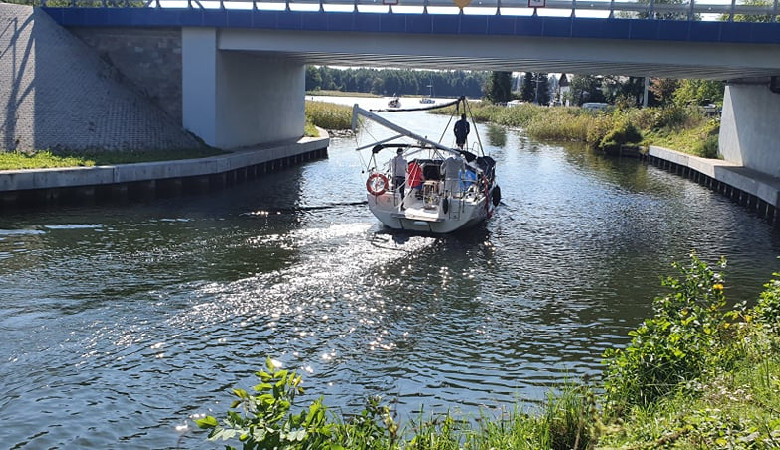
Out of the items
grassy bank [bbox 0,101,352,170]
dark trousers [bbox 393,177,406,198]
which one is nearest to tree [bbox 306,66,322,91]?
grassy bank [bbox 0,101,352,170]

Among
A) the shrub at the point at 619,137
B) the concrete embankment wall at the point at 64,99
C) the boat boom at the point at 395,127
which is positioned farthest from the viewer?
the shrub at the point at 619,137

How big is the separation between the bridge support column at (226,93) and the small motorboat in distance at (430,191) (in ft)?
37.1

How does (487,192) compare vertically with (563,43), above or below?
below

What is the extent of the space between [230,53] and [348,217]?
1376 cm

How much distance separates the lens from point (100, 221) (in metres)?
23.0

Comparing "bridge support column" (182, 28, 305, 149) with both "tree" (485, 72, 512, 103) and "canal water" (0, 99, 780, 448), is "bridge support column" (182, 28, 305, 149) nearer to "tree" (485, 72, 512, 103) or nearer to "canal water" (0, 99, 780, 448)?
"canal water" (0, 99, 780, 448)

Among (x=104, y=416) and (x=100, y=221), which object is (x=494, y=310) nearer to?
(x=104, y=416)

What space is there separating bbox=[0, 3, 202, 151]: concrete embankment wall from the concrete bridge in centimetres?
99

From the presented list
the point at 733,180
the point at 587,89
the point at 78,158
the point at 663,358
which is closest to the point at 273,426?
the point at 663,358

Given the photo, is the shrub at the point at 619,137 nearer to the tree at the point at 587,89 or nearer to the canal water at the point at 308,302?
the canal water at the point at 308,302

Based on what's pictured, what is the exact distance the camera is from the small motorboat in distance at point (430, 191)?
916 inches

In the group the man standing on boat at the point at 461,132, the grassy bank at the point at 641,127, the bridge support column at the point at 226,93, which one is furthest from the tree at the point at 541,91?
the man standing on boat at the point at 461,132

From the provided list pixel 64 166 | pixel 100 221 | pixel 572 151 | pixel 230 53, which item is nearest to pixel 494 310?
A: pixel 100 221

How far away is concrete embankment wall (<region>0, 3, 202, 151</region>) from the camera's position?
93.8 feet
